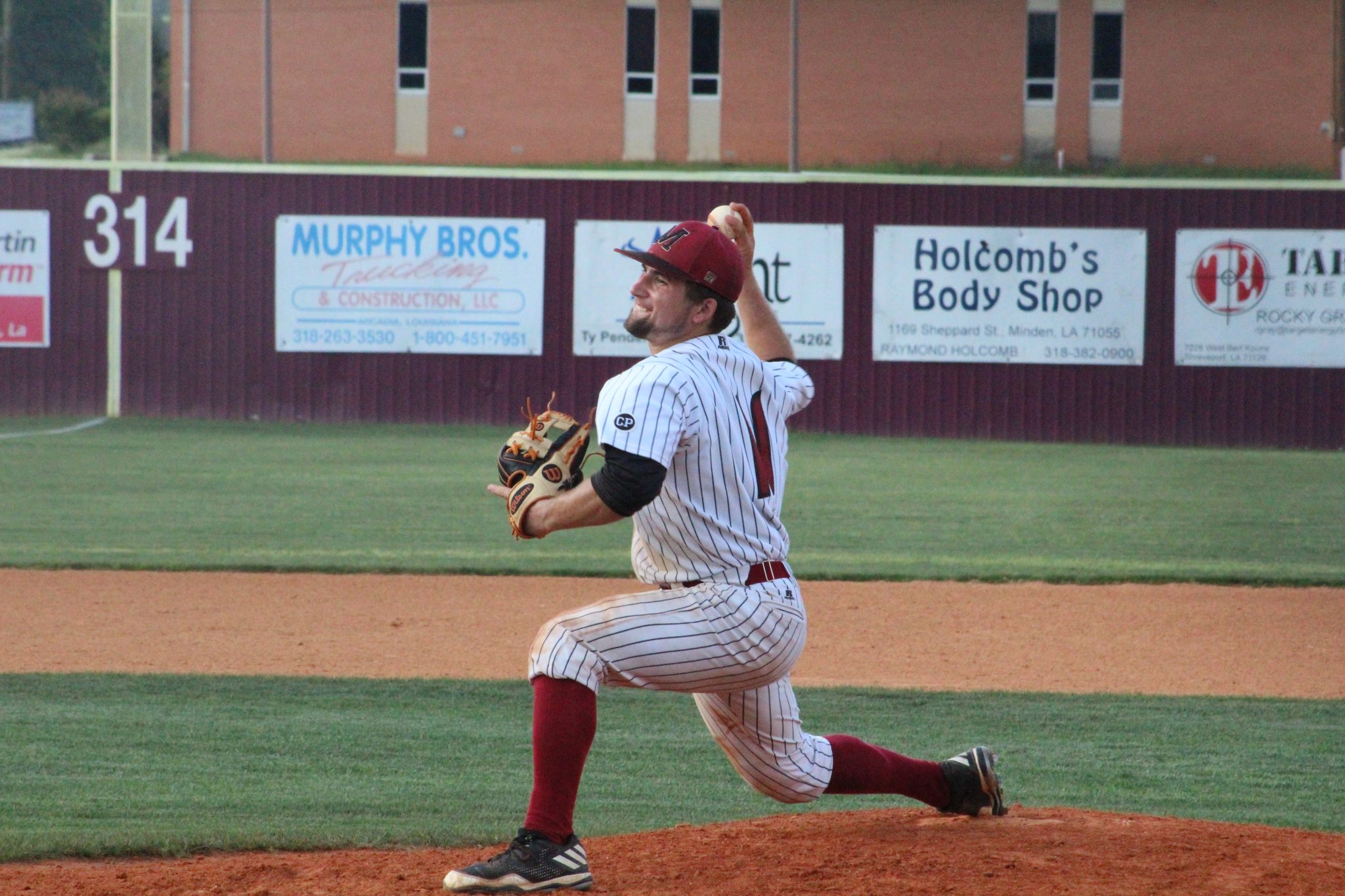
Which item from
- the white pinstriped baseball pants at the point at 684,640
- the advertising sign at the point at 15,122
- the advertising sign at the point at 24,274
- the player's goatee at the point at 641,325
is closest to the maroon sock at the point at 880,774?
the white pinstriped baseball pants at the point at 684,640

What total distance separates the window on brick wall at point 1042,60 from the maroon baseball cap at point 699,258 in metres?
31.0

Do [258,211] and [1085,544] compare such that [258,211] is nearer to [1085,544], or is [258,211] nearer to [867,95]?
[1085,544]

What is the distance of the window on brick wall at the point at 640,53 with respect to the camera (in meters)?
33.1

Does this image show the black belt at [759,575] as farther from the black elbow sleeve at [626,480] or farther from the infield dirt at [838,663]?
the infield dirt at [838,663]

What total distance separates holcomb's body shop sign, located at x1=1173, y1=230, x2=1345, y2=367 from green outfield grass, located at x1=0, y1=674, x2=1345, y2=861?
38.5ft

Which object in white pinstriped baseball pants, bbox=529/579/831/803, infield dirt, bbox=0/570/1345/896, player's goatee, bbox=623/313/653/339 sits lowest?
infield dirt, bbox=0/570/1345/896

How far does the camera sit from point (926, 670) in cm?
708

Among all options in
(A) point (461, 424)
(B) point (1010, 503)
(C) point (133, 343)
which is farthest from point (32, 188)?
(B) point (1010, 503)

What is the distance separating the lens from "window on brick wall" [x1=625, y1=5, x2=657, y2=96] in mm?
33094

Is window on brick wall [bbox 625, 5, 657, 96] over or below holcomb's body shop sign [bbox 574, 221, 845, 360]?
over

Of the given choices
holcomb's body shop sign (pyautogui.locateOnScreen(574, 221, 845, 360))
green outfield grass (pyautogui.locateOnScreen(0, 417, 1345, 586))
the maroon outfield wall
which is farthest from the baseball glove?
the maroon outfield wall

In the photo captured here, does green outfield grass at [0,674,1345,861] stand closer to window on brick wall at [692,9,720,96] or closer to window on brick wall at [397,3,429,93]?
window on brick wall at [692,9,720,96]

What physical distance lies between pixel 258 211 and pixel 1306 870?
16.2 meters

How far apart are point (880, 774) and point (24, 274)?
16.5 metres
